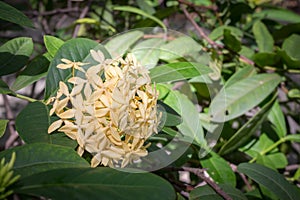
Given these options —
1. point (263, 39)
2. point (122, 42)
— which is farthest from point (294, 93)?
point (122, 42)

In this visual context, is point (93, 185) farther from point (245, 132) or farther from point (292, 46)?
point (292, 46)

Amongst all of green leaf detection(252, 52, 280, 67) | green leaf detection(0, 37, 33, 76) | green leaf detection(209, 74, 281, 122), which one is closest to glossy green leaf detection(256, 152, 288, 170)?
green leaf detection(209, 74, 281, 122)

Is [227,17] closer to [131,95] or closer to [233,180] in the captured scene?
[233,180]

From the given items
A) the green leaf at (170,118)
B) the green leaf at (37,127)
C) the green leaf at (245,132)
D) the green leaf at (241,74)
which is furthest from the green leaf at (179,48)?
the green leaf at (37,127)

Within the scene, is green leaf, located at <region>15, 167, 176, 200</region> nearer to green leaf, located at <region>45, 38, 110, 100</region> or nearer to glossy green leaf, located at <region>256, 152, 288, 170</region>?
green leaf, located at <region>45, 38, 110, 100</region>

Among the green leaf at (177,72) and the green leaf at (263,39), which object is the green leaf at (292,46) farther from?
the green leaf at (177,72)

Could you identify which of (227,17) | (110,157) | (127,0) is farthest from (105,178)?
(127,0)
